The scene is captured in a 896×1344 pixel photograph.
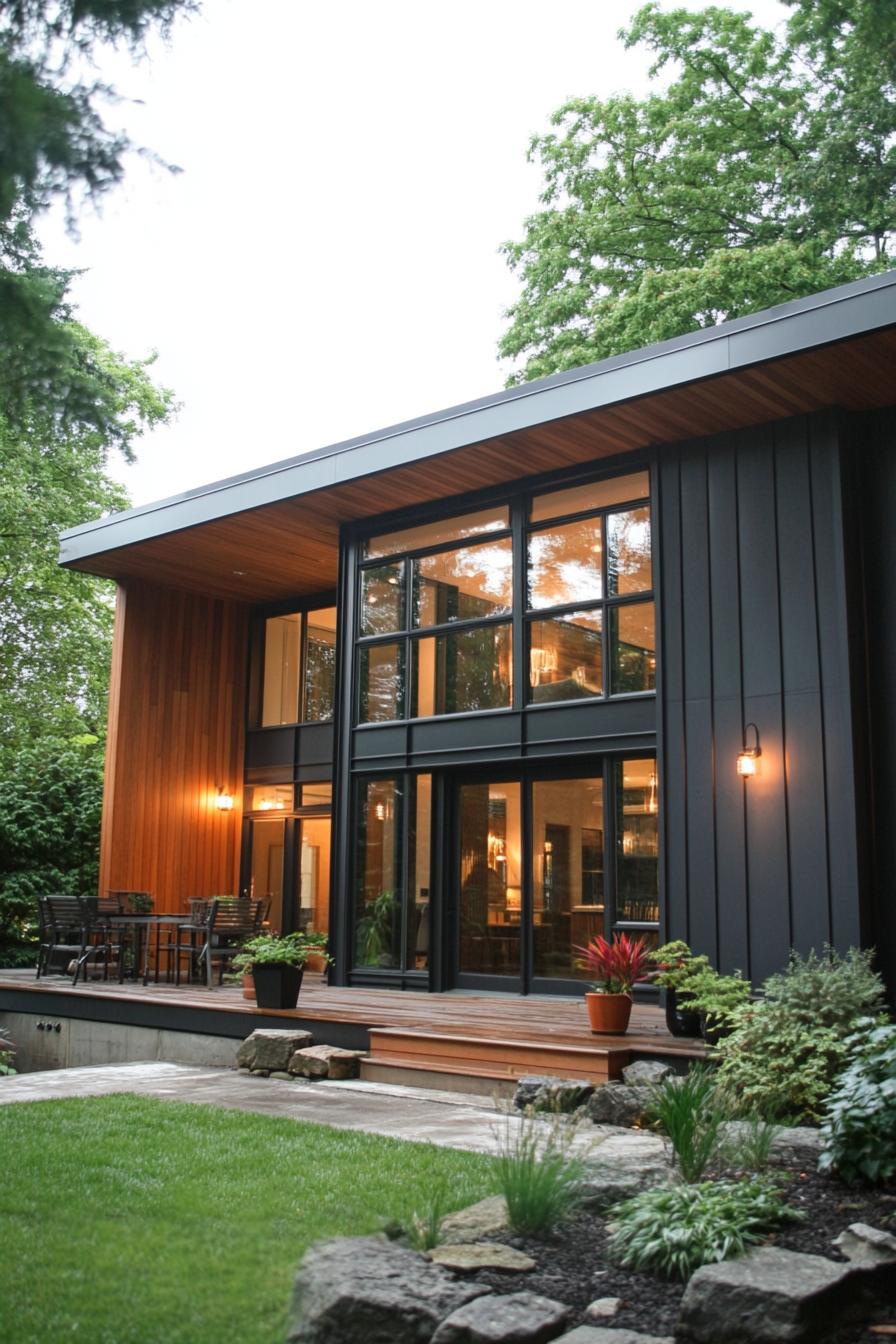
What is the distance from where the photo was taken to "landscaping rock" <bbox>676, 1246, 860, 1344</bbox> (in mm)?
3236

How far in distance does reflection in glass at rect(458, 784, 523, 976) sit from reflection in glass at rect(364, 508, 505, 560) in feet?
7.74

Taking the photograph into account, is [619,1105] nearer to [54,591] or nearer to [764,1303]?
[764,1303]

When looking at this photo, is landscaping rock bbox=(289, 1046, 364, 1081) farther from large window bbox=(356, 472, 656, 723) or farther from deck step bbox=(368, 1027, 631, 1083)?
large window bbox=(356, 472, 656, 723)

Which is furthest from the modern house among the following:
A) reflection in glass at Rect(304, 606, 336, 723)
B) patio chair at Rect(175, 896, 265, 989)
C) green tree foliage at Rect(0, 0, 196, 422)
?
green tree foliage at Rect(0, 0, 196, 422)

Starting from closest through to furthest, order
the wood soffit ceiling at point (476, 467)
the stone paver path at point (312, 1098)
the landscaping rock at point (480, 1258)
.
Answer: the landscaping rock at point (480, 1258)
the stone paver path at point (312, 1098)
the wood soffit ceiling at point (476, 467)

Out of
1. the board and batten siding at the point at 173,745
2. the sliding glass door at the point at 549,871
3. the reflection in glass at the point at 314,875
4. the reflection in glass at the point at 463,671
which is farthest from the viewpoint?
Result: the reflection in glass at the point at 314,875

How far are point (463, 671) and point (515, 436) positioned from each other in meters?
2.43

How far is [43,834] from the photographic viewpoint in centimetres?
1460

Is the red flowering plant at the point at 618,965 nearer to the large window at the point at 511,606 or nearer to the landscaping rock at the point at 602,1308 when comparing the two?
the large window at the point at 511,606

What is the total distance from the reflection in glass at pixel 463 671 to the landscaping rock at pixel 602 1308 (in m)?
7.55

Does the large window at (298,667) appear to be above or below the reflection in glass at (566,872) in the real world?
above

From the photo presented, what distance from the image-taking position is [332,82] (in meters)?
5.20

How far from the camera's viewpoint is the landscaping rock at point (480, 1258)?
146 inches

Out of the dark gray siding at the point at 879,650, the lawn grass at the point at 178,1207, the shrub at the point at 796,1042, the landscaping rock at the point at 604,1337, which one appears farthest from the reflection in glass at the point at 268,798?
the landscaping rock at the point at 604,1337
